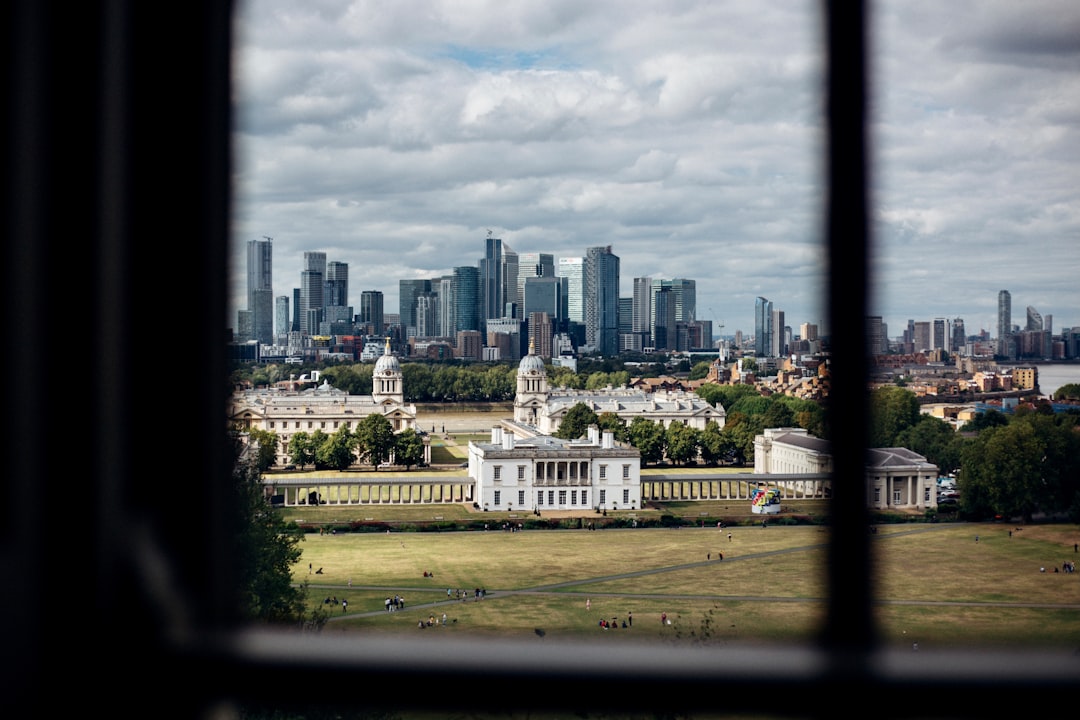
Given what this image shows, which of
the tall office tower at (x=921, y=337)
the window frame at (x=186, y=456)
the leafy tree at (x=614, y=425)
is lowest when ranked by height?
the leafy tree at (x=614, y=425)

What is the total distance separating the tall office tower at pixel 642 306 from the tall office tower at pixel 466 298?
6.41 m

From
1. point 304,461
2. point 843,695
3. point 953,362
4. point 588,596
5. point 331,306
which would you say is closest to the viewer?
point 843,695

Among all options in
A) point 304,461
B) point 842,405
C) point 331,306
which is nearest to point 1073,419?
point 842,405

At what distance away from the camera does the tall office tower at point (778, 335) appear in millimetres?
16294

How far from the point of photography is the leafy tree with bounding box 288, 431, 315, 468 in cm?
2666

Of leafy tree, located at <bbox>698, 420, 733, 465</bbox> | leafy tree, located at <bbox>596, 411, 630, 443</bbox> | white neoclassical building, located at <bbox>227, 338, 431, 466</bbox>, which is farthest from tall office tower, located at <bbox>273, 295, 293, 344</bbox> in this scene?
leafy tree, located at <bbox>698, 420, 733, 465</bbox>

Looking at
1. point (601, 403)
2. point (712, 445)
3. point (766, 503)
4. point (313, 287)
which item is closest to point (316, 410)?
point (313, 287)

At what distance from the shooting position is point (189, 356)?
3.35 feet

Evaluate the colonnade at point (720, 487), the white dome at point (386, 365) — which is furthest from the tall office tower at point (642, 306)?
the colonnade at point (720, 487)

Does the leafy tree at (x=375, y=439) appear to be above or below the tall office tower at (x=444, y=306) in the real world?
below

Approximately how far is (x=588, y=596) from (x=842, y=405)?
13711 mm

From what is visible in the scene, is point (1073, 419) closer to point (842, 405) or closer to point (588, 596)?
point (588, 596)

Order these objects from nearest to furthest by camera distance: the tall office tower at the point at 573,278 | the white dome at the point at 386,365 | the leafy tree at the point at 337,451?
the leafy tree at the point at 337,451 → the white dome at the point at 386,365 → the tall office tower at the point at 573,278

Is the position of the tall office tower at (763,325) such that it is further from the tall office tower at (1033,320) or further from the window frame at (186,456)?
the window frame at (186,456)
